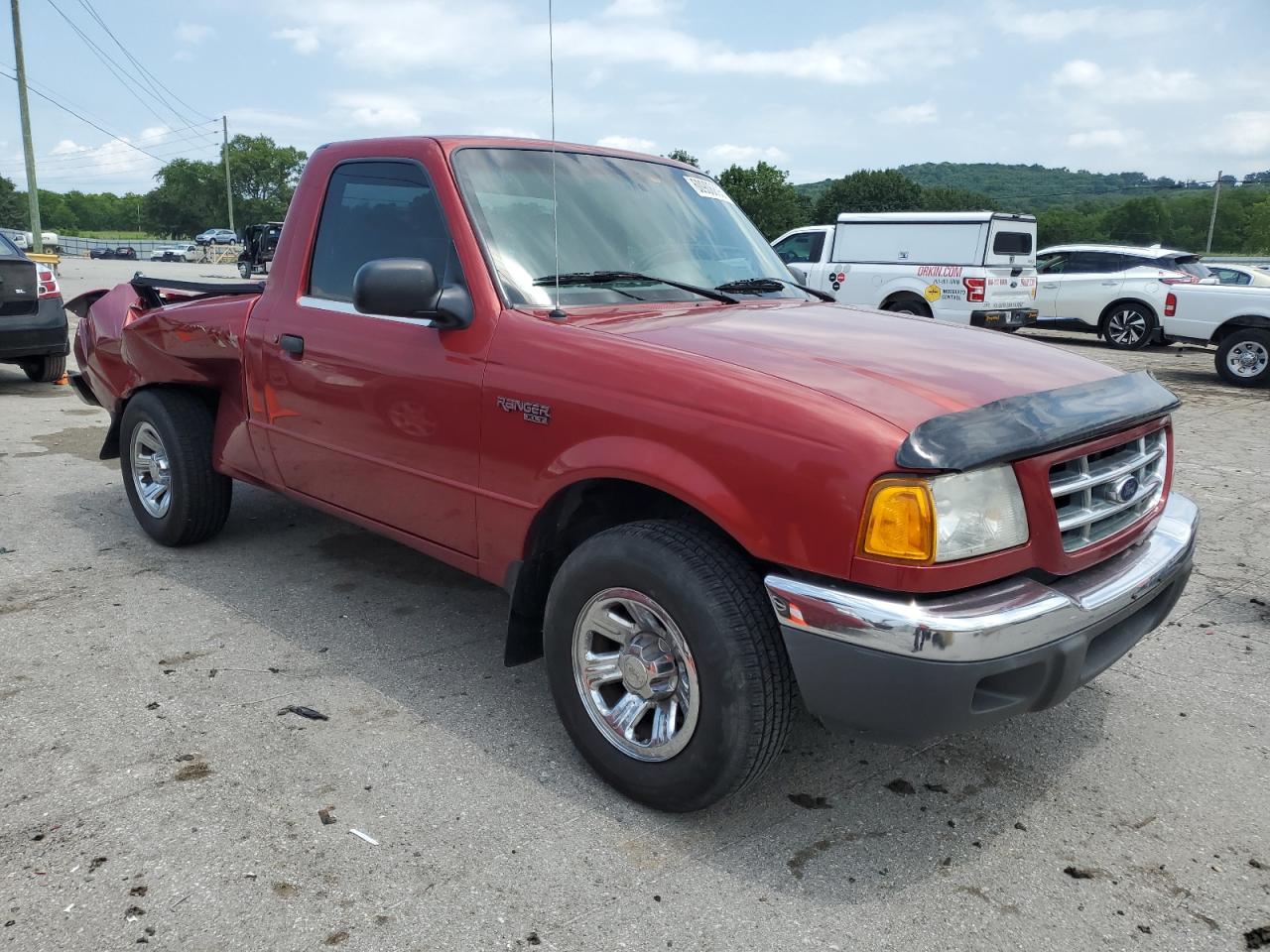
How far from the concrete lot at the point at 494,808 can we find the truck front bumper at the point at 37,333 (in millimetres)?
5840

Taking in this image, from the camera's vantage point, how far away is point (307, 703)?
10.8 ft

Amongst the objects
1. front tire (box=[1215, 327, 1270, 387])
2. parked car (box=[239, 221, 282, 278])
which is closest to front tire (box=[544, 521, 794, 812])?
parked car (box=[239, 221, 282, 278])

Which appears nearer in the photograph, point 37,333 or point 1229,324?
point 37,333

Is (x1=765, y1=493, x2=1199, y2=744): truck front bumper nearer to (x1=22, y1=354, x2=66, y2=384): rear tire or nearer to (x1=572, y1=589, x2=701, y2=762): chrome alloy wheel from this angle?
(x1=572, y1=589, x2=701, y2=762): chrome alloy wheel

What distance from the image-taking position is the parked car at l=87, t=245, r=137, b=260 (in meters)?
68.2

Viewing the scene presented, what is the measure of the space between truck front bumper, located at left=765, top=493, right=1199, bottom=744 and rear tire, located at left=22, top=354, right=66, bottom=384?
9.65 metres

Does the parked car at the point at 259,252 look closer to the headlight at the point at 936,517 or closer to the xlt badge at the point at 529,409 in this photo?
the xlt badge at the point at 529,409

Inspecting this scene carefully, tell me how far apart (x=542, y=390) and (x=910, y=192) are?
77720 millimetres

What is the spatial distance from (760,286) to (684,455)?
1.49m

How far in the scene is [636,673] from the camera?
8.74 ft

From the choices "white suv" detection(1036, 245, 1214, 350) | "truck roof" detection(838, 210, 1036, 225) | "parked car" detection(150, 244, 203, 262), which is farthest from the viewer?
"parked car" detection(150, 244, 203, 262)

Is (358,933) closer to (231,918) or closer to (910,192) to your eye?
(231,918)

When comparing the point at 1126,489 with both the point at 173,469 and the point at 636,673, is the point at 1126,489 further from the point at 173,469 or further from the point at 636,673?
the point at 173,469

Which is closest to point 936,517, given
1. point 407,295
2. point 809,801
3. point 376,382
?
point 809,801
